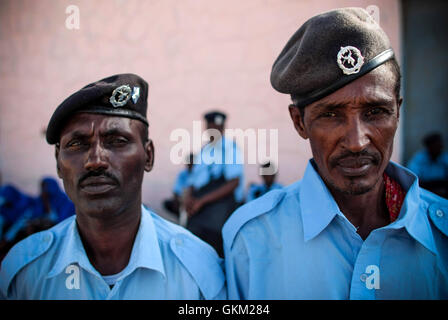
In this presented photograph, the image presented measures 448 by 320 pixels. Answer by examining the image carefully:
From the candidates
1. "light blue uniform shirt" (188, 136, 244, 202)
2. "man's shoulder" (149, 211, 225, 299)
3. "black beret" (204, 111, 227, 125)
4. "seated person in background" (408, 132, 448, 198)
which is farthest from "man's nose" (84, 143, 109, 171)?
"seated person in background" (408, 132, 448, 198)

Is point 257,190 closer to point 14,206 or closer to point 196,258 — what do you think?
point 196,258

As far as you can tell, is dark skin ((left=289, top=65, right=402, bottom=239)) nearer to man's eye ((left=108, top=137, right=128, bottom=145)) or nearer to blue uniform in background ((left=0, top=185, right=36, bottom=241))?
man's eye ((left=108, top=137, right=128, bottom=145))

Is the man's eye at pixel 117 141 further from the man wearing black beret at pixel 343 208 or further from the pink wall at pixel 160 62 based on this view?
the pink wall at pixel 160 62

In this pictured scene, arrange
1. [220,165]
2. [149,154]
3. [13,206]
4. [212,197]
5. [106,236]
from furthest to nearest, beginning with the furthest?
[13,206] < [220,165] < [212,197] < [149,154] < [106,236]

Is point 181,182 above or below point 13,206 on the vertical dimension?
above

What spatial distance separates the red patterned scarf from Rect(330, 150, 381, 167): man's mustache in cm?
31

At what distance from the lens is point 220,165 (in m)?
4.14

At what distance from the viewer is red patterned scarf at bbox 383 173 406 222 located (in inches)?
63.4

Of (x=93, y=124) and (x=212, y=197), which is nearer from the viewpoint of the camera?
(x=93, y=124)

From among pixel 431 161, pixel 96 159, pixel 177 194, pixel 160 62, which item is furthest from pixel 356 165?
pixel 431 161

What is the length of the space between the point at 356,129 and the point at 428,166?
4.74 metres

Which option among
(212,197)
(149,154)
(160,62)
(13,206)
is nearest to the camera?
(149,154)

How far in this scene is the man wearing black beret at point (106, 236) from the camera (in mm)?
1575

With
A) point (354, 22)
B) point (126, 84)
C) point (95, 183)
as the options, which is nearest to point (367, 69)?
point (354, 22)
